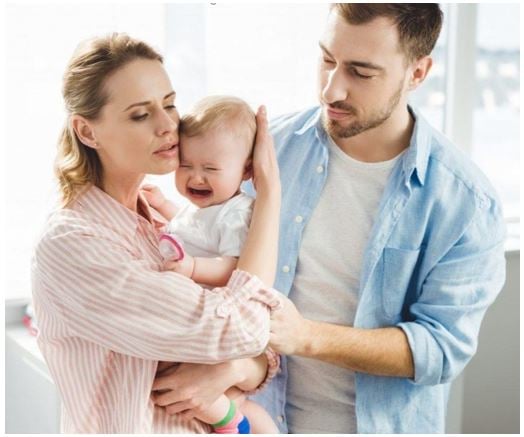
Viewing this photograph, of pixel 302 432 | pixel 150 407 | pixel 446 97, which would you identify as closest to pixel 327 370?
pixel 302 432

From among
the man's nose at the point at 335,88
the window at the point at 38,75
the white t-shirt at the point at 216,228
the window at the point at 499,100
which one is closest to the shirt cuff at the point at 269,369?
the white t-shirt at the point at 216,228

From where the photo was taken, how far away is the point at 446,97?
3.60 metres

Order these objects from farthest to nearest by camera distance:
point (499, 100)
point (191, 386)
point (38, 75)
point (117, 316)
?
point (499, 100), point (38, 75), point (191, 386), point (117, 316)

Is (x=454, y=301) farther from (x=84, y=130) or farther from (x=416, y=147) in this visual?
(x=84, y=130)

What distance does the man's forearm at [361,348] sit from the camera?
72.0 inches

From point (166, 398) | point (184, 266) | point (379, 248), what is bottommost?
point (166, 398)

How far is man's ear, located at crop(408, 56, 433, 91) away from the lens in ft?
6.93

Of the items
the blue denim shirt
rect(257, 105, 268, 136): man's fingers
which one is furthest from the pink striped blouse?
the blue denim shirt

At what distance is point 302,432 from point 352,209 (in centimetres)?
51

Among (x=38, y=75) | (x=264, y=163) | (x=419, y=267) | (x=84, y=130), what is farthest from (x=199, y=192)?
(x=38, y=75)

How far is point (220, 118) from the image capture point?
65.3 inches

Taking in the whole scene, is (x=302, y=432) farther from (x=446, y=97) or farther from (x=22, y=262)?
(x=446, y=97)

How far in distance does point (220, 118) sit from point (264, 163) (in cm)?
13

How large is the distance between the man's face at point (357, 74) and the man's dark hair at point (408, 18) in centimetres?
2
